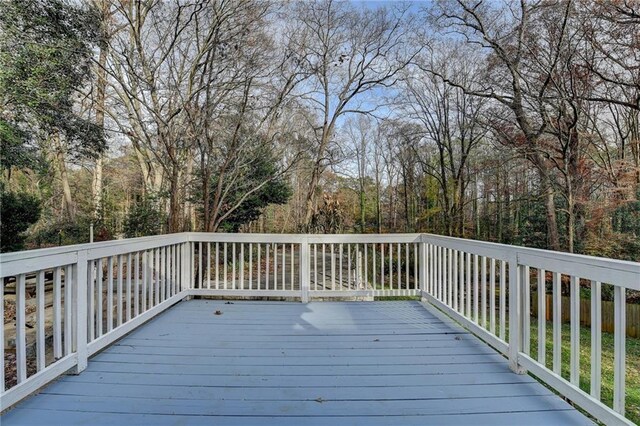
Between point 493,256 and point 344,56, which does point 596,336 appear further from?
point 344,56

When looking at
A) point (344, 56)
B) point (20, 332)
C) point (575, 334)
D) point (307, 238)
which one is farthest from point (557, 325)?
point (344, 56)

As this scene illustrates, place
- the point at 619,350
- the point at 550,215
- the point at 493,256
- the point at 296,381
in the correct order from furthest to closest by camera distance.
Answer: the point at 550,215, the point at 493,256, the point at 296,381, the point at 619,350

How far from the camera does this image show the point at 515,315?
2.24 meters

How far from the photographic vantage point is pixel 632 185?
7625 mm

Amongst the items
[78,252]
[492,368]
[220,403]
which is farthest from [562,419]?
[78,252]

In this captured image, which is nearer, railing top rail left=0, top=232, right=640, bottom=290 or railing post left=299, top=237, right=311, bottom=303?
railing top rail left=0, top=232, right=640, bottom=290

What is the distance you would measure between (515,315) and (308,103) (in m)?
8.77

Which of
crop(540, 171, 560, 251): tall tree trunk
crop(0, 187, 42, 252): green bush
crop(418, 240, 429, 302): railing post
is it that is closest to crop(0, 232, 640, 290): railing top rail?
crop(418, 240, 429, 302): railing post

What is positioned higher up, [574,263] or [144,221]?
[144,221]

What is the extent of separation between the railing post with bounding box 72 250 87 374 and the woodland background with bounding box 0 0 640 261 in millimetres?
2962

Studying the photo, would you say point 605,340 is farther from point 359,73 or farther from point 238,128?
point 359,73

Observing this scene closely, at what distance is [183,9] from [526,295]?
6218 mm

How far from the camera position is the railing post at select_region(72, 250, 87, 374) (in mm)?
2145

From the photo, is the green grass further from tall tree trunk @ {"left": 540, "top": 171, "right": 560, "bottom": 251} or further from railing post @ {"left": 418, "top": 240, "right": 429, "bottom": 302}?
Result: tall tree trunk @ {"left": 540, "top": 171, "right": 560, "bottom": 251}
